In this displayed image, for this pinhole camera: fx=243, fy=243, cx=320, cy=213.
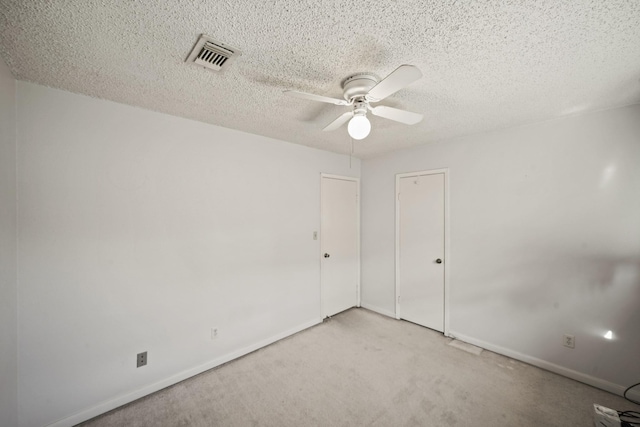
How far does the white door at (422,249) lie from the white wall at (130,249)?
5.82 feet

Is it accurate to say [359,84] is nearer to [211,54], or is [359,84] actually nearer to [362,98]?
[362,98]

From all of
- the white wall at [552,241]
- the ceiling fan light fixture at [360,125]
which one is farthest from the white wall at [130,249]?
the white wall at [552,241]

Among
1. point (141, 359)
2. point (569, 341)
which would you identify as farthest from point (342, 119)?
point (569, 341)

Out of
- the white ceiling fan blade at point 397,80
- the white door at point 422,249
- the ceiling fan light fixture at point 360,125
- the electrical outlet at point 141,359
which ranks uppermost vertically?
the white ceiling fan blade at point 397,80

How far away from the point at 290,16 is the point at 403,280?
3.29 metres

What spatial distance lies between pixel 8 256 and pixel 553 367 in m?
4.38

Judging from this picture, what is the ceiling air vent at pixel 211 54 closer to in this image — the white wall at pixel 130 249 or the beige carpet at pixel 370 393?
the white wall at pixel 130 249

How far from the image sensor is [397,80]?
124cm

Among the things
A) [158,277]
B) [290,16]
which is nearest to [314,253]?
[158,277]

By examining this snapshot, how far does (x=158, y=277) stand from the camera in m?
2.13

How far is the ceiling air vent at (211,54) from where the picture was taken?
1279mm

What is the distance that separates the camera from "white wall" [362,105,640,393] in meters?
2.04

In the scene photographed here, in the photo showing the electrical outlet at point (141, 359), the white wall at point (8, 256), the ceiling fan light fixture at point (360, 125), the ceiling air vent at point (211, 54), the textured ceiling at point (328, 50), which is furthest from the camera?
the electrical outlet at point (141, 359)

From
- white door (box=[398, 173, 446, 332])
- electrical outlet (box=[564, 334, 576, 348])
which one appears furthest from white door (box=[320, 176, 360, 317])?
electrical outlet (box=[564, 334, 576, 348])
